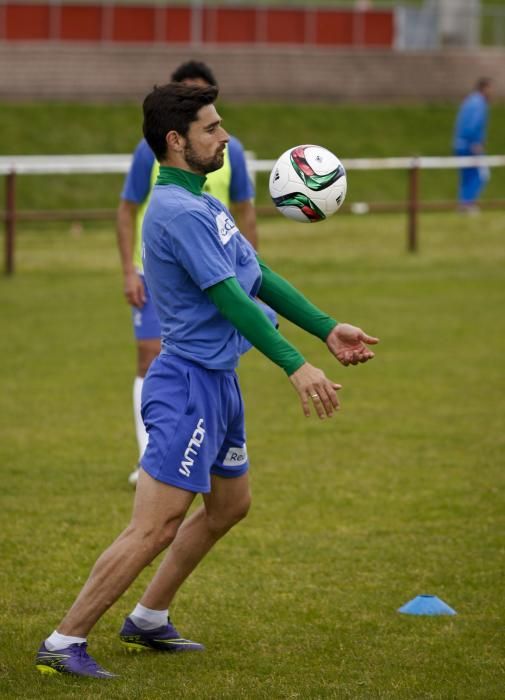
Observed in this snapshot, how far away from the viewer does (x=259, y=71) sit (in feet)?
116

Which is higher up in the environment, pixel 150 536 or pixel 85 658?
pixel 150 536

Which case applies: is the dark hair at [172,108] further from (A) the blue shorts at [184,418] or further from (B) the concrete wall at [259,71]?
(B) the concrete wall at [259,71]

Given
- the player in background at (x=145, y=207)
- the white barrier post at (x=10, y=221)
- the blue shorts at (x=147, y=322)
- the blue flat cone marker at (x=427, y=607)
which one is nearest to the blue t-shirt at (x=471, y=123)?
the white barrier post at (x=10, y=221)

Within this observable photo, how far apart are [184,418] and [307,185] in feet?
4.28

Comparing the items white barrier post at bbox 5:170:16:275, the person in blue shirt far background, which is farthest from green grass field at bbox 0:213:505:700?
the person in blue shirt far background

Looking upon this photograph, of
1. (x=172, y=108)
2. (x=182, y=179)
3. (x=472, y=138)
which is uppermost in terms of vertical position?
(x=172, y=108)

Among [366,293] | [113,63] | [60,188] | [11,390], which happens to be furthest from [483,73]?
[11,390]

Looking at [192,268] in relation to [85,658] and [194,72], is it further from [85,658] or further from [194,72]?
[194,72]

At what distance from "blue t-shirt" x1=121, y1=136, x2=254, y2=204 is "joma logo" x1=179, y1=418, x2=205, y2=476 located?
11.0 feet

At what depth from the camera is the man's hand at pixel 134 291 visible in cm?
789

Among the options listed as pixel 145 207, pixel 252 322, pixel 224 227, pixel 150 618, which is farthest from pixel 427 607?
pixel 145 207

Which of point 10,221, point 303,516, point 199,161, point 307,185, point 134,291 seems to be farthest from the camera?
point 10,221

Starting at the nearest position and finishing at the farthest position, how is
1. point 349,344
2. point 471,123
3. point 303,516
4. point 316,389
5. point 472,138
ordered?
point 316,389 → point 349,344 → point 303,516 → point 471,123 → point 472,138

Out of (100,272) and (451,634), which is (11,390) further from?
(100,272)
